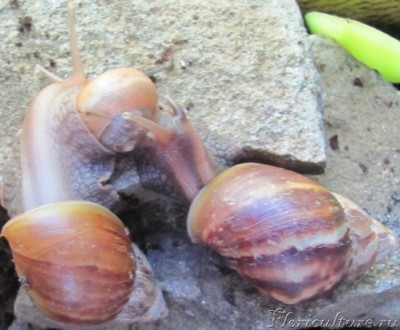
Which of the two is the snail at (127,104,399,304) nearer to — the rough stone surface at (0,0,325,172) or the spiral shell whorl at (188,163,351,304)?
the spiral shell whorl at (188,163,351,304)

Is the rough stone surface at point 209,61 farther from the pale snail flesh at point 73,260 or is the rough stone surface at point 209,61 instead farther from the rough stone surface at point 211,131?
the pale snail flesh at point 73,260

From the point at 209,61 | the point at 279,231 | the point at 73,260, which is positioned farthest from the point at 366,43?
the point at 73,260

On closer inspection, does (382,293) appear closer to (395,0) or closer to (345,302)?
(345,302)

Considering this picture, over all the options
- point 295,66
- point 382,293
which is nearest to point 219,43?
point 295,66

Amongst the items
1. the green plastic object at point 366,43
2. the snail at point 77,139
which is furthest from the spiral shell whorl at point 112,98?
the green plastic object at point 366,43

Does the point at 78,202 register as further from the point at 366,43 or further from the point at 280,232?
the point at 366,43
